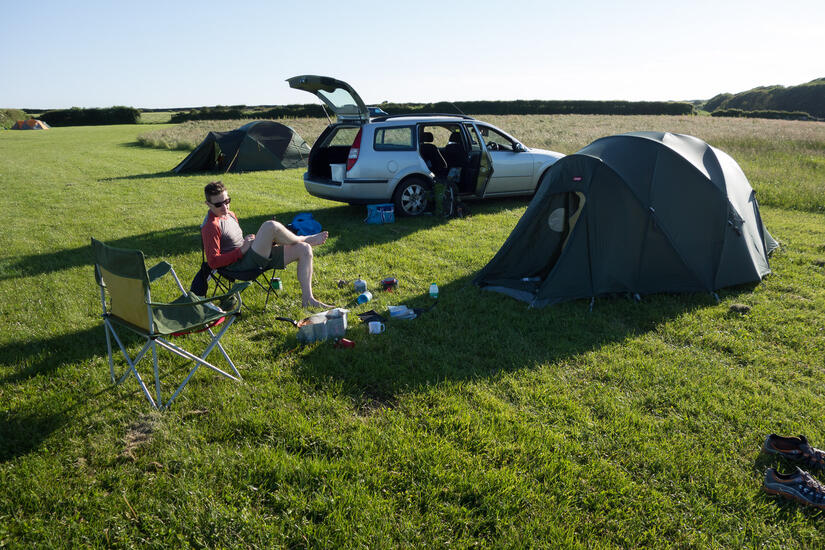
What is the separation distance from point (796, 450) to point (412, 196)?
23.0ft

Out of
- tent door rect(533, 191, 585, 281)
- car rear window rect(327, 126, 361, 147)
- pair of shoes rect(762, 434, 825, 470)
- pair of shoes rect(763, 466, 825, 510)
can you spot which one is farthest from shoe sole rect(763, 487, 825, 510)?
car rear window rect(327, 126, 361, 147)

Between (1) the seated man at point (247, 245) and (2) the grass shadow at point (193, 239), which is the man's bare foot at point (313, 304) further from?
(2) the grass shadow at point (193, 239)

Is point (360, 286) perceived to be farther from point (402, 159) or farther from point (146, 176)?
point (146, 176)

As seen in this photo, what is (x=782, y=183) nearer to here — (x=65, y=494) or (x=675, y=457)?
(x=675, y=457)

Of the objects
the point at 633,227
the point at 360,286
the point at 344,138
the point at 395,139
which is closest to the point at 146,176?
the point at 344,138

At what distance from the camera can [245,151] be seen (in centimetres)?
1630

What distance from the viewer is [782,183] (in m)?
11.6

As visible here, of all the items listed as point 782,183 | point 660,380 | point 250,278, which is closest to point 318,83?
point 250,278

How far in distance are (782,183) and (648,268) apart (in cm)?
900

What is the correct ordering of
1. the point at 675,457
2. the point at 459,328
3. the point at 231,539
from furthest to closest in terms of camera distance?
1. the point at 459,328
2. the point at 675,457
3. the point at 231,539

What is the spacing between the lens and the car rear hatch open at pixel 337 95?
824cm

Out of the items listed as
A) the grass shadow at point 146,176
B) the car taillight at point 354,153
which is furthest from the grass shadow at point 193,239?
the grass shadow at point 146,176

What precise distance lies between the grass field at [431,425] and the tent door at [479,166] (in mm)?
3563

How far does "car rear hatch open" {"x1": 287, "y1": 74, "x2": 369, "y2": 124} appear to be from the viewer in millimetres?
8242
